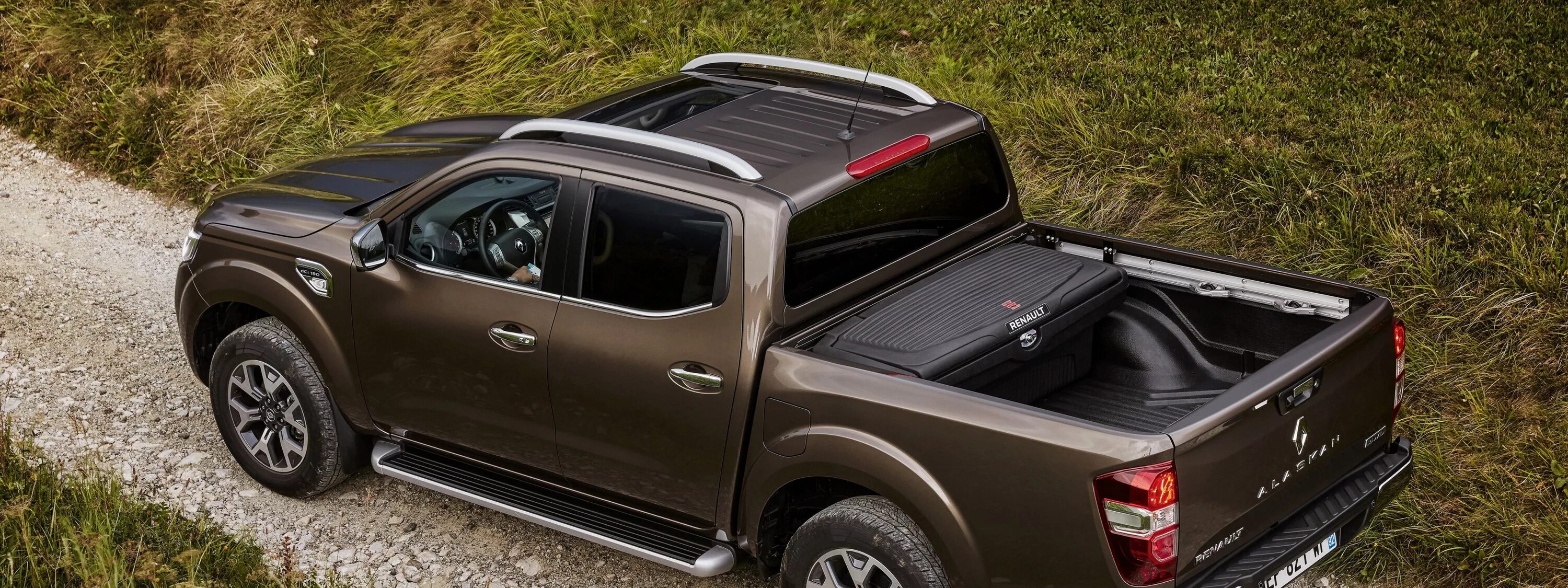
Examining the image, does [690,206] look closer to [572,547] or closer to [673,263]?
[673,263]

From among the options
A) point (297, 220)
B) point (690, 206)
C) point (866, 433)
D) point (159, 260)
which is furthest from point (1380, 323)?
point (159, 260)

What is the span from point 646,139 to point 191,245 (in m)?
2.30

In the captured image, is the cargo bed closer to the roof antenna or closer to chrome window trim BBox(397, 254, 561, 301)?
the roof antenna

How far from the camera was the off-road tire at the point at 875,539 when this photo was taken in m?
3.72

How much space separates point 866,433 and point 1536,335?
3.40m

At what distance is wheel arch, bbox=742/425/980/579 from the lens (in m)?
3.62

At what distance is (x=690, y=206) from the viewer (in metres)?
4.15

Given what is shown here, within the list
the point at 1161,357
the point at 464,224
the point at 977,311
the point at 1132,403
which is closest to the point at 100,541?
the point at 464,224

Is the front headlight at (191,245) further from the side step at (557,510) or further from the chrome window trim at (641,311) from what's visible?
the chrome window trim at (641,311)

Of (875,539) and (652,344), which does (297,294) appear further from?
(875,539)

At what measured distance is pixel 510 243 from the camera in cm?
476

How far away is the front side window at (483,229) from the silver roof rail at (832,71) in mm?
1079

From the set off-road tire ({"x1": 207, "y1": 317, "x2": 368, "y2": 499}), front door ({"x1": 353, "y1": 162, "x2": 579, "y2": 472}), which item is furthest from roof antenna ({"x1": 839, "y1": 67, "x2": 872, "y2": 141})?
off-road tire ({"x1": 207, "y1": 317, "x2": 368, "y2": 499})

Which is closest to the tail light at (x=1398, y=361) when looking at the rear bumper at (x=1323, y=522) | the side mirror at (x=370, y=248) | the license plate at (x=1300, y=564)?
the rear bumper at (x=1323, y=522)
